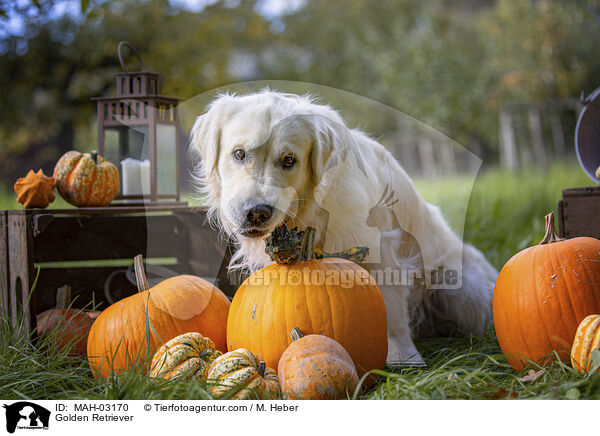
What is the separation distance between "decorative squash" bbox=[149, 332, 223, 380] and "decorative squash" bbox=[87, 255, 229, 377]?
0.12m

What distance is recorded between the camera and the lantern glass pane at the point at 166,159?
2606mm

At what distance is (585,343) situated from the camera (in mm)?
1585

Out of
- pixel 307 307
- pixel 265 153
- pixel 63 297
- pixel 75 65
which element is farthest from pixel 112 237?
pixel 75 65

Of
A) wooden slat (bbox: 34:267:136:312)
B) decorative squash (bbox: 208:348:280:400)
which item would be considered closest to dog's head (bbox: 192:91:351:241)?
decorative squash (bbox: 208:348:280:400)

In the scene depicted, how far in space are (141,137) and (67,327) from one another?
0.98 metres

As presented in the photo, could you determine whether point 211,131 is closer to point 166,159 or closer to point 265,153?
point 265,153

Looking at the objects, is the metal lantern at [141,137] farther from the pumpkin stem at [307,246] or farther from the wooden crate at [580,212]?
the wooden crate at [580,212]

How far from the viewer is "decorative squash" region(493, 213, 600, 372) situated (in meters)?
1.74

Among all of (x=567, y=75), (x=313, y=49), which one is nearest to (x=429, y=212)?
(x=567, y=75)
